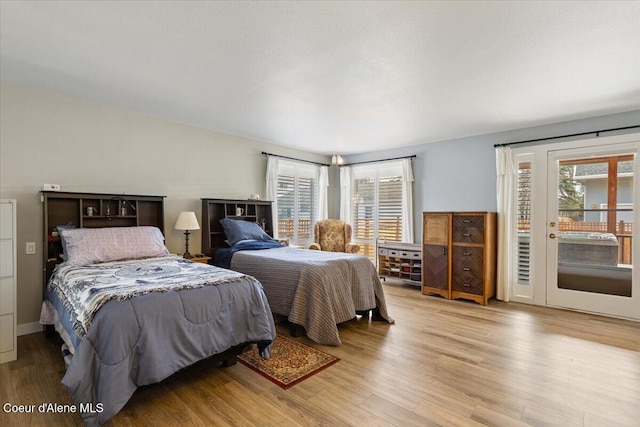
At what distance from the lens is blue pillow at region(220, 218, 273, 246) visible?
4473 millimetres

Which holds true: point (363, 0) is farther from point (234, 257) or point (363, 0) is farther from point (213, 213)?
point (213, 213)

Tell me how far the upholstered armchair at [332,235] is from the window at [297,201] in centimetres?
35

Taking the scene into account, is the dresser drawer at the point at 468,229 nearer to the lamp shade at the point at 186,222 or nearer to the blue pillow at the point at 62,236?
the lamp shade at the point at 186,222

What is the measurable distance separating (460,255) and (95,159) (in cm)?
489

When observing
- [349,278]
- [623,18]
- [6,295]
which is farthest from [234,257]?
[623,18]

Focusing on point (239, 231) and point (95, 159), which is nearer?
point (95, 159)

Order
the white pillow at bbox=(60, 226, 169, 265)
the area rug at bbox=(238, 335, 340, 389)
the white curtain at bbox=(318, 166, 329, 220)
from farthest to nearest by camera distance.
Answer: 1. the white curtain at bbox=(318, 166, 329, 220)
2. the white pillow at bbox=(60, 226, 169, 265)
3. the area rug at bbox=(238, 335, 340, 389)

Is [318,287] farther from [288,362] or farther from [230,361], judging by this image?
[230,361]

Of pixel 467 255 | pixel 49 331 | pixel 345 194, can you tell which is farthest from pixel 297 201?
pixel 49 331

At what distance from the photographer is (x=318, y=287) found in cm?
313

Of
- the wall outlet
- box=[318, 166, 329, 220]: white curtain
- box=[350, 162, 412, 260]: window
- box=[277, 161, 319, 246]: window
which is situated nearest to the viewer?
the wall outlet

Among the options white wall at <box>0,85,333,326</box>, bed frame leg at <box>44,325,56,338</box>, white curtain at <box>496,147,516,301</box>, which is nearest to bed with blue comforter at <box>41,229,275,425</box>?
bed frame leg at <box>44,325,56,338</box>

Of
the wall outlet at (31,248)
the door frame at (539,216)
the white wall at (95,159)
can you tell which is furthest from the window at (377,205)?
the wall outlet at (31,248)

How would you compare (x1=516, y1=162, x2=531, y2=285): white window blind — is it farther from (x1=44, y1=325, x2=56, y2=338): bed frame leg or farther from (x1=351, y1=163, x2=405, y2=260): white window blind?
(x1=44, y1=325, x2=56, y2=338): bed frame leg
